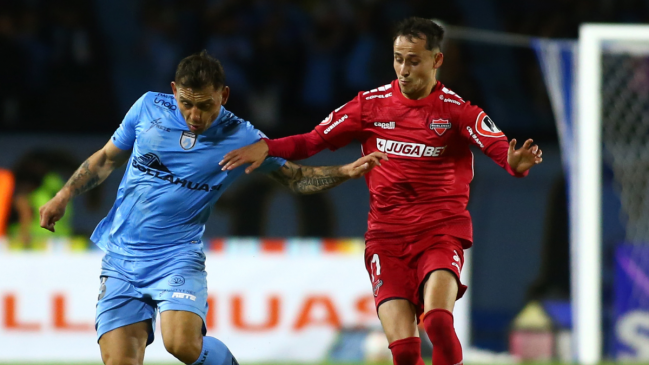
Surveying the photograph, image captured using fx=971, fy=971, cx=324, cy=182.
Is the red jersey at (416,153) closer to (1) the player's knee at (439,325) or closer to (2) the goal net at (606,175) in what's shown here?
Answer: (1) the player's knee at (439,325)

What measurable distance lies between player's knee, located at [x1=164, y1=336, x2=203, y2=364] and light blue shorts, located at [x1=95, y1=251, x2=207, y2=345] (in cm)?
15

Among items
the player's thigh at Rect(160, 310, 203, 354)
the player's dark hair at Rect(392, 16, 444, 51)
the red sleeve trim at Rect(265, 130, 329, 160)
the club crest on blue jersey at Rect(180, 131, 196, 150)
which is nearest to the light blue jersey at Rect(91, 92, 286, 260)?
the club crest on blue jersey at Rect(180, 131, 196, 150)

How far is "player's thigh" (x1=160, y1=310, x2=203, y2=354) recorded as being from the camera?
15.8 ft

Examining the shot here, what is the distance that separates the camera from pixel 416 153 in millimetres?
5230

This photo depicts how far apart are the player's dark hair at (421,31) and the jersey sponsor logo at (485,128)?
0.46 metres

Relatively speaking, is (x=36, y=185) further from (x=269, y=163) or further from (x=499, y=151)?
(x=499, y=151)

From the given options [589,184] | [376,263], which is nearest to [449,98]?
[376,263]

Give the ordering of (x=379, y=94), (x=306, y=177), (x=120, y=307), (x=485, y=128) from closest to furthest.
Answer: (x=120, y=307)
(x=485, y=128)
(x=306, y=177)
(x=379, y=94)

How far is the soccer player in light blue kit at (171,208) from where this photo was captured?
4.89 meters

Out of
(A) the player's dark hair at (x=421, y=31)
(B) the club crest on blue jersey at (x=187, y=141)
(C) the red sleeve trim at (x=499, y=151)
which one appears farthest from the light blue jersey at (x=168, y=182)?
(C) the red sleeve trim at (x=499, y=151)

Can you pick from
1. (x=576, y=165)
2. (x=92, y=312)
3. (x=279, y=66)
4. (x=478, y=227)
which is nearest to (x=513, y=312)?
(x=478, y=227)

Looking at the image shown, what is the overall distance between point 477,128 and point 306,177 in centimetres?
95

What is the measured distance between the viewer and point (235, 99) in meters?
11.4

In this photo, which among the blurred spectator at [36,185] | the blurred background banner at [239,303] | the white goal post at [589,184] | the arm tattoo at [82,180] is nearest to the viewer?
the arm tattoo at [82,180]
